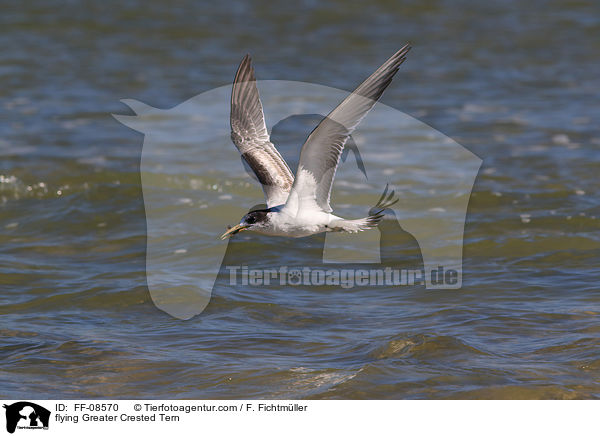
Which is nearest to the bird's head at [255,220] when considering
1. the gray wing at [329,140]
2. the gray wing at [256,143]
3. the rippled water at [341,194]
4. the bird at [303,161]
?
the bird at [303,161]

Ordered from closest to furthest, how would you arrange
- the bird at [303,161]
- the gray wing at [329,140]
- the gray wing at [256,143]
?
the gray wing at [329,140] → the bird at [303,161] → the gray wing at [256,143]

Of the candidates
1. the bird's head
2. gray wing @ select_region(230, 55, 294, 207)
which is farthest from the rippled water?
gray wing @ select_region(230, 55, 294, 207)

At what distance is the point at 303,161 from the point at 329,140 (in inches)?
10.6

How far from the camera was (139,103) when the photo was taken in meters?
14.9

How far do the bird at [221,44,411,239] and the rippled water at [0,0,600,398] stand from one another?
100 centimetres

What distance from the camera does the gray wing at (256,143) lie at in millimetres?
6914

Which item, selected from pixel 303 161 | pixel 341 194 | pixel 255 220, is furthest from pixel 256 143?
pixel 341 194

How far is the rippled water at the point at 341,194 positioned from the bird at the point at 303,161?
1.00 metres

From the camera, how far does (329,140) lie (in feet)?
19.1

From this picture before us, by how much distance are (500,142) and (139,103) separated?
6.29 meters

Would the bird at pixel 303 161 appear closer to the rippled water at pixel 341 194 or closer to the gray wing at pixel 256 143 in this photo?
the gray wing at pixel 256 143

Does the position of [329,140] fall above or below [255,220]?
above

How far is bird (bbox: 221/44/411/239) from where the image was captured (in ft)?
18.2

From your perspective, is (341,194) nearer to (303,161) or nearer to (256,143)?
(256,143)
